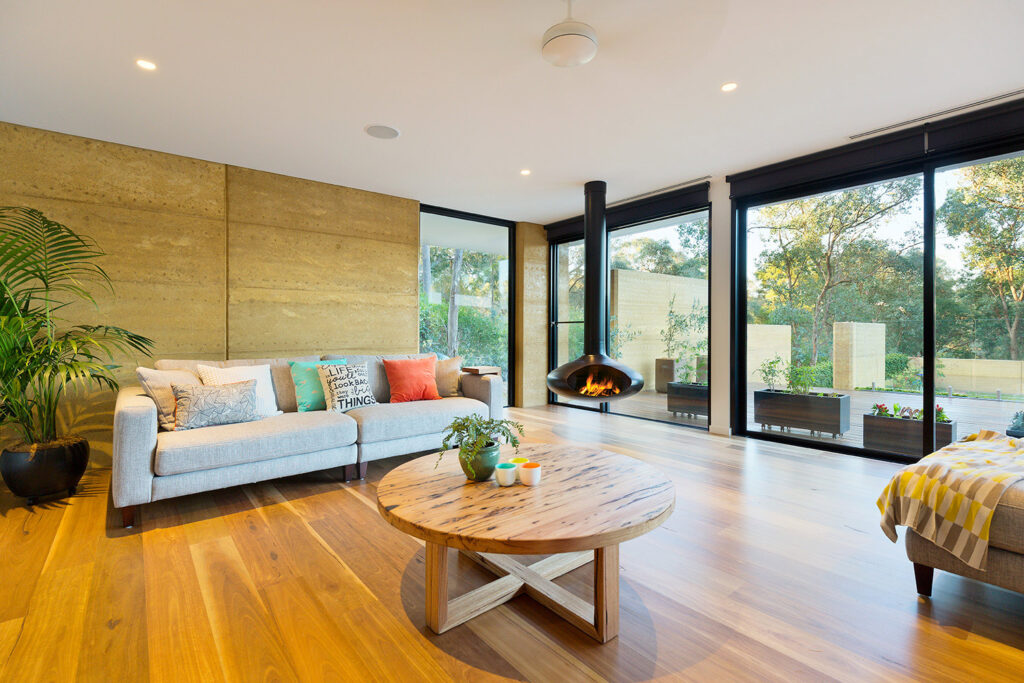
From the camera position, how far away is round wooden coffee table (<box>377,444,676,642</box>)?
1384 millimetres

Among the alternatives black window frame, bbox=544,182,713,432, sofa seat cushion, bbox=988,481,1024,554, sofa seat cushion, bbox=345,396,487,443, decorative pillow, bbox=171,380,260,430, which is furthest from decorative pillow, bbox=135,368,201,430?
sofa seat cushion, bbox=988,481,1024,554

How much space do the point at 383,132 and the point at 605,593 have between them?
327 cm

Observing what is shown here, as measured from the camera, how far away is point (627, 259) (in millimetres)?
5508

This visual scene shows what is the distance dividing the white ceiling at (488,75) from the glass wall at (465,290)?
5.42 ft

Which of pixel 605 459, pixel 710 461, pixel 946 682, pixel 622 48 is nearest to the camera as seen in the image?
pixel 946 682

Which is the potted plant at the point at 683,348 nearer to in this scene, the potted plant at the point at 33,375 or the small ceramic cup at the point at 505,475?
the small ceramic cup at the point at 505,475

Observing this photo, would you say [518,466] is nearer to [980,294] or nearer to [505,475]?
[505,475]

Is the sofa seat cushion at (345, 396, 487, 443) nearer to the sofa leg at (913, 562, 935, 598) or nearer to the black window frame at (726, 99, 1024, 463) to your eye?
the sofa leg at (913, 562, 935, 598)

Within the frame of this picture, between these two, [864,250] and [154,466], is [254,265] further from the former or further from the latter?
[864,250]

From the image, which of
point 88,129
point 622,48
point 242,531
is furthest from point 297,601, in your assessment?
point 88,129

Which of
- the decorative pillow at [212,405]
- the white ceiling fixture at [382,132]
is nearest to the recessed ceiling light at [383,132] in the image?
the white ceiling fixture at [382,132]

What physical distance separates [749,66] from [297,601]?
3.34 metres

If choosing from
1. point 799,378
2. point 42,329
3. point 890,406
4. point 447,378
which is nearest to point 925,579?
point 890,406

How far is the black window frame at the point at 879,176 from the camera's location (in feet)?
10.1
